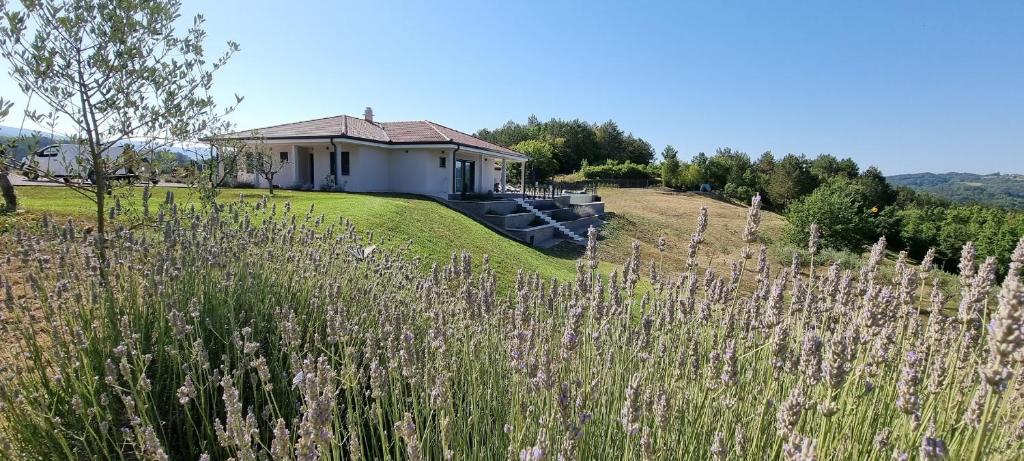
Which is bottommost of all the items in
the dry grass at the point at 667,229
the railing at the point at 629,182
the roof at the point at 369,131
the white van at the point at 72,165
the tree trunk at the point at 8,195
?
the dry grass at the point at 667,229

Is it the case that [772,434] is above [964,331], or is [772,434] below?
below

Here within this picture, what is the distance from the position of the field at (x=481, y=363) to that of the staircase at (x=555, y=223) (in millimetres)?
14801

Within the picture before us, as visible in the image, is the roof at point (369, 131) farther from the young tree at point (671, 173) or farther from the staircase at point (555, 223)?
the young tree at point (671, 173)

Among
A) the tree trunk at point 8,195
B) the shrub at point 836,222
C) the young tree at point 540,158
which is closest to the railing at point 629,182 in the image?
the young tree at point 540,158

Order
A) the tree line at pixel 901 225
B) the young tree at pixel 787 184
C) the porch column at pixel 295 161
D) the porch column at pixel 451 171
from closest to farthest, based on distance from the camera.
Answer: the tree line at pixel 901 225 → the porch column at pixel 295 161 → the porch column at pixel 451 171 → the young tree at pixel 787 184

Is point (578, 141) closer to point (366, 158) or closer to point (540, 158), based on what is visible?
point (540, 158)

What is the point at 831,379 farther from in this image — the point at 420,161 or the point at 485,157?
the point at 485,157

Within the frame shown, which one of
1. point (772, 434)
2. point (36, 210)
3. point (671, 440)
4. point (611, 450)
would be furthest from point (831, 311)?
point (36, 210)

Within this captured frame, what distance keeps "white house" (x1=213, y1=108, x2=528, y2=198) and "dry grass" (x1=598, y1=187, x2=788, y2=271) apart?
7.53m

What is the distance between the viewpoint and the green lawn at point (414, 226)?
9.66m

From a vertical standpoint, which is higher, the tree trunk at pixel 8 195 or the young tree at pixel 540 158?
the young tree at pixel 540 158

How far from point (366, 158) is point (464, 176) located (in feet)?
16.1

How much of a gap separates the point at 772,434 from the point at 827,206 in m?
22.0

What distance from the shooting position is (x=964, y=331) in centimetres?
199
